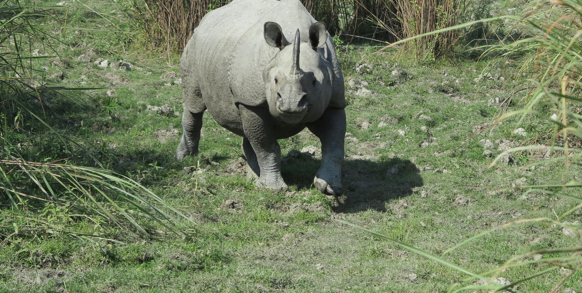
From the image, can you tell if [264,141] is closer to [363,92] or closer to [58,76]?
[363,92]

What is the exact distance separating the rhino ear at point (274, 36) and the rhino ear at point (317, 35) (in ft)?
0.82

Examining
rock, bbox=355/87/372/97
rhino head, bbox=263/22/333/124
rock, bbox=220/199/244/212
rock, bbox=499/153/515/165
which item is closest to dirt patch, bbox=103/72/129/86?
rock, bbox=355/87/372/97

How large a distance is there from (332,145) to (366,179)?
43.6 inches

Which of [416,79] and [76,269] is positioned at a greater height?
[76,269]

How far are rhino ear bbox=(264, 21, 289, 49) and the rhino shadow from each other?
Result: 5.27ft

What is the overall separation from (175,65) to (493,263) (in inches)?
315

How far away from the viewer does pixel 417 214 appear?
617 cm

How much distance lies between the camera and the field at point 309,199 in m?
4.58

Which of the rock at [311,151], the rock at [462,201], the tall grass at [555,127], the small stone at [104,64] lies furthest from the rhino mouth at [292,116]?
the small stone at [104,64]

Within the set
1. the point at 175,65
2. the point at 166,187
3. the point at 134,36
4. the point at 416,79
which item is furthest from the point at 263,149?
the point at 134,36

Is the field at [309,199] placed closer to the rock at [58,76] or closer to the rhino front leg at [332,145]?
the rock at [58,76]

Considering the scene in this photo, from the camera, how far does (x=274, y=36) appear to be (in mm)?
5855

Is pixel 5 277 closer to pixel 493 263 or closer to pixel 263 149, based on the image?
pixel 263 149

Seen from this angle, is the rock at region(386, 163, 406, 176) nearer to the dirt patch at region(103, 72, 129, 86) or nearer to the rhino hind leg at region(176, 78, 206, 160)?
the rhino hind leg at region(176, 78, 206, 160)
